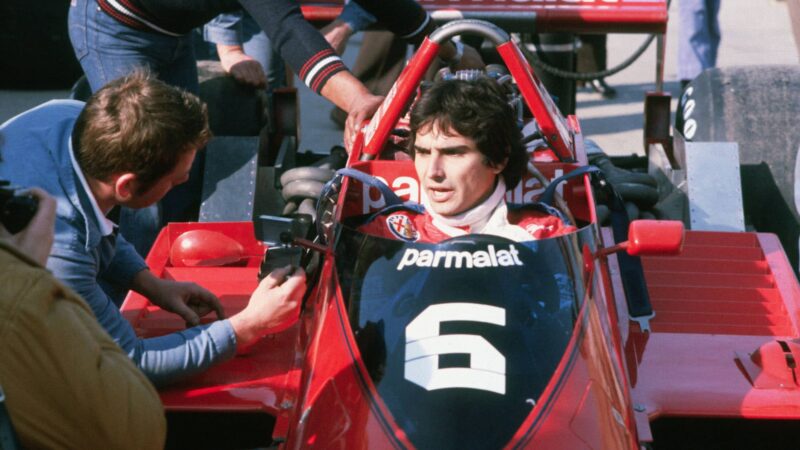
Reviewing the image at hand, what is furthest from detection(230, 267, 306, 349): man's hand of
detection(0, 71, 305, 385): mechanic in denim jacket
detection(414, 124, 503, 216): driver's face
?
detection(414, 124, 503, 216): driver's face

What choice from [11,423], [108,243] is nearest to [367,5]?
[108,243]

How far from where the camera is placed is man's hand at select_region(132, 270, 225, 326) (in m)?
3.67

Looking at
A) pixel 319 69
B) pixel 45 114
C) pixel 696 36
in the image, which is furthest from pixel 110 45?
pixel 696 36

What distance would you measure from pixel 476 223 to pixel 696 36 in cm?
555

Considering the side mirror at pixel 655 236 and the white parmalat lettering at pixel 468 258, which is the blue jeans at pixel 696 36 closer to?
the side mirror at pixel 655 236

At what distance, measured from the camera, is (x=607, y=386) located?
3.03 m

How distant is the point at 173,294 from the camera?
12.1 feet

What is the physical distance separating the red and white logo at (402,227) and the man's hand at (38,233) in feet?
4.62

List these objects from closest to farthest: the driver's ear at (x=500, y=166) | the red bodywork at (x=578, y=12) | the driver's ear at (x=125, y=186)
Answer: the driver's ear at (x=125, y=186) → the driver's ear at (x=500, y=166) → the red bodywork at (x=578, y=12)

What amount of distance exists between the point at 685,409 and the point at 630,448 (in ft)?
1.46

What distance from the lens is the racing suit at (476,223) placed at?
339 cm

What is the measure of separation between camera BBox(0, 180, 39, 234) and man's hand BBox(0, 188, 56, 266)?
11mm

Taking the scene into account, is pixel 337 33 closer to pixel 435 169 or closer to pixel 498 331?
pixel 435 169

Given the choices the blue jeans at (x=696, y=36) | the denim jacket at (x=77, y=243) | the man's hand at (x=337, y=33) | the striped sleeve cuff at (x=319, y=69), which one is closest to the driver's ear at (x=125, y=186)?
the denim jacket at (x=77, y=243)
